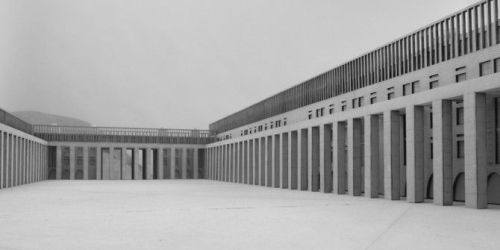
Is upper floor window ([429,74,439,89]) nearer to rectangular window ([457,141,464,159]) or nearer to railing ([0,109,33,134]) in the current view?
rectangular window ([457,141,464,159])

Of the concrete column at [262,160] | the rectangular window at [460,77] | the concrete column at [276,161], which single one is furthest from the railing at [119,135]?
the rectangular window at [460,77]

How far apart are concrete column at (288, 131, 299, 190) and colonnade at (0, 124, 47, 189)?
28.4 meters

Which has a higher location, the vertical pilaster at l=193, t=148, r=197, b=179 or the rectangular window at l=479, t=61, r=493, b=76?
the rectangular window at l=479, t=61, r=493, b=76

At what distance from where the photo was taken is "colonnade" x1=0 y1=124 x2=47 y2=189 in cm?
5256

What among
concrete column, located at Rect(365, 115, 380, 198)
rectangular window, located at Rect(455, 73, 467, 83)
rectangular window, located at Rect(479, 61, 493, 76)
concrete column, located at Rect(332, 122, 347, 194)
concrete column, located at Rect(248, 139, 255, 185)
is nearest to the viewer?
concrete column, located at Rect(365, 115, 380, 198)

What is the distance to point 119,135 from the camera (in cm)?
9719

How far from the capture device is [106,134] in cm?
9700

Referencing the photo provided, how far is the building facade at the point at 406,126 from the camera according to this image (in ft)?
94.8

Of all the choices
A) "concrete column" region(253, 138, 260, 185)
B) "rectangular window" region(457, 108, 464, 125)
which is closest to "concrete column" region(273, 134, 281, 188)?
"concrete column" region(253, 138, 260, 185)

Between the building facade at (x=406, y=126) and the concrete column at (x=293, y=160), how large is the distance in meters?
0.10

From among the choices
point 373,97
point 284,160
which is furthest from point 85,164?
point 373,97

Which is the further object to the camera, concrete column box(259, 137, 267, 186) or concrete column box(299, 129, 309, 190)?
concrete column box(259, 137, 267, 186)

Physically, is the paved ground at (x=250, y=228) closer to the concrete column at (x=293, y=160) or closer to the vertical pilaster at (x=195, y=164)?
the concrete column at (x=293, y=160)

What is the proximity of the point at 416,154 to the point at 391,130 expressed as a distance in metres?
3.27
